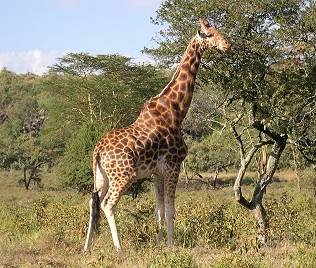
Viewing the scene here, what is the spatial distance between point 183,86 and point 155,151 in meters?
1.20

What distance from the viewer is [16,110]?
48.4 metres

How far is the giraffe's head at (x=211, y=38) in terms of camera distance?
845 centimetres

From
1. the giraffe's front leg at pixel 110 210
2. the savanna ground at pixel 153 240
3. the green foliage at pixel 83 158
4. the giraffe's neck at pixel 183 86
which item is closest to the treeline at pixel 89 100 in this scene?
the green foliage at pixel 83 158

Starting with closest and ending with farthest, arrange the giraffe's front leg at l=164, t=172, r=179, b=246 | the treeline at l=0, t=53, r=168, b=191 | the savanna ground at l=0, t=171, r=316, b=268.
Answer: the savanna ground at l=0, t=171, r=316, b=268, the giraffe's front leg at l=164, t=172, r=179, b=246, the treeline at l=0, t=53, r=168, b=191

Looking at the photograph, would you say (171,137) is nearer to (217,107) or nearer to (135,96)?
(217,107)

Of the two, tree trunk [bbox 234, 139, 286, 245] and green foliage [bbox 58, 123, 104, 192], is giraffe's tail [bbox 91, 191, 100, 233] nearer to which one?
tree trunk [bbox 234, 139, 286, 245]

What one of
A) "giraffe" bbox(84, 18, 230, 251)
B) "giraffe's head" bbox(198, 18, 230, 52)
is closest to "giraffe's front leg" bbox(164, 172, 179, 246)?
"giraffe" bbox(84, 18, 230, 251)

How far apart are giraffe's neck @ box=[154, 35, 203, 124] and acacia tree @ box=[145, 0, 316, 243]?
0.87 meters

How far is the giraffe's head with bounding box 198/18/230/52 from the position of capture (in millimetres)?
8453

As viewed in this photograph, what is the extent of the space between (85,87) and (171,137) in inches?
669

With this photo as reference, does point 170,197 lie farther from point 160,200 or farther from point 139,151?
point 139,151

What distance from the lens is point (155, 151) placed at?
8.05m

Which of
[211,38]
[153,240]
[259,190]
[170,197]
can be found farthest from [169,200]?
[211,38]

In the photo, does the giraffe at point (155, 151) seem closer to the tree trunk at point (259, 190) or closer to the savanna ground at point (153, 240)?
the savanna ground at point (153, 240)
